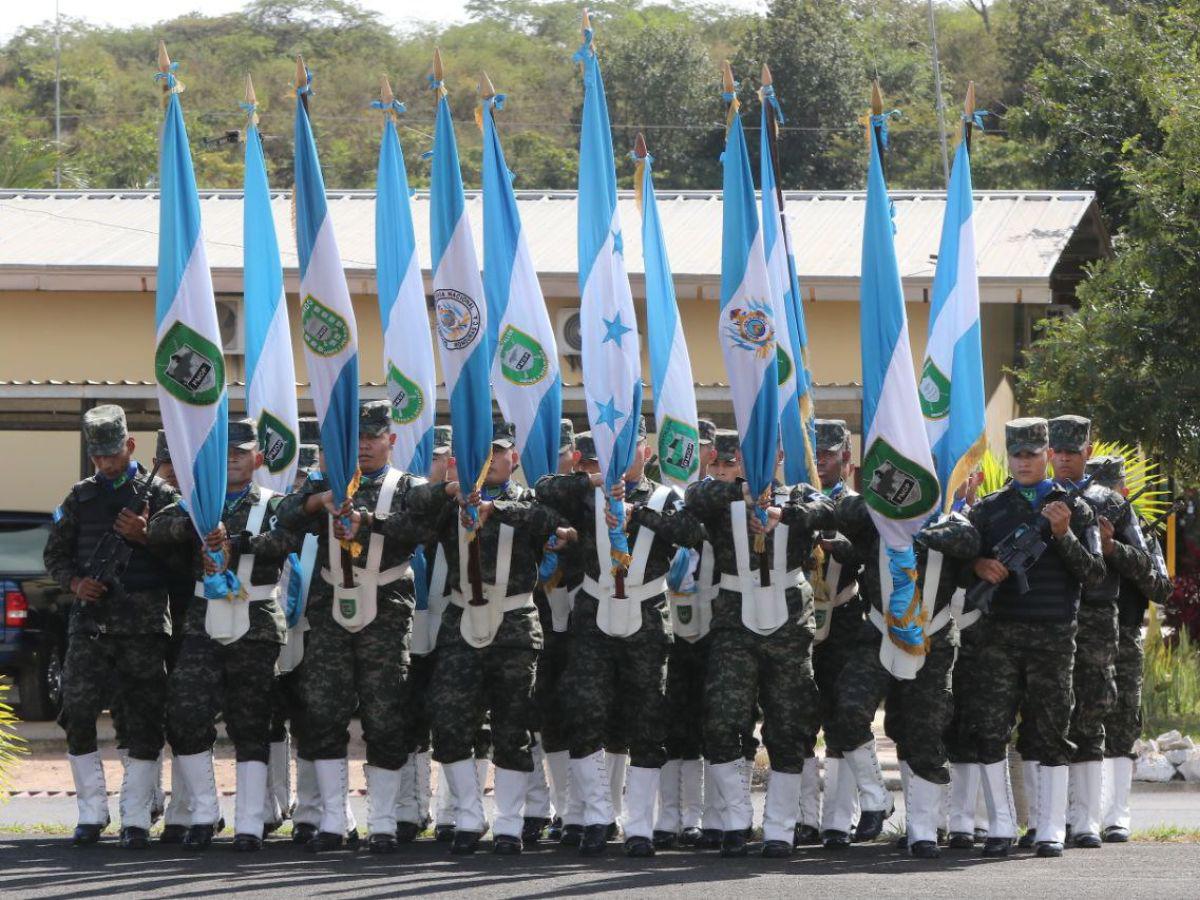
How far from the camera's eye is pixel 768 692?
9438mm

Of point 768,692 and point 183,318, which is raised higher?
point 183,318

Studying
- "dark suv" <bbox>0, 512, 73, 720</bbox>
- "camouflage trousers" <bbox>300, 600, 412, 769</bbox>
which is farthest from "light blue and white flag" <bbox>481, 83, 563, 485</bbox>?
"dark suv" <bbox>0, 512, 73, 720</bbox>

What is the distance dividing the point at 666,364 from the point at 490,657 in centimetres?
219

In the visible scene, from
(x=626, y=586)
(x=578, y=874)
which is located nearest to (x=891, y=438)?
(x=626, y=586)

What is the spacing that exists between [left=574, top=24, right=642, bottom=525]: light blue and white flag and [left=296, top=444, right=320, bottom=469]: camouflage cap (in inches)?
70.8

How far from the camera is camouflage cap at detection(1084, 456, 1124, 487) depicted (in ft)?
33.2

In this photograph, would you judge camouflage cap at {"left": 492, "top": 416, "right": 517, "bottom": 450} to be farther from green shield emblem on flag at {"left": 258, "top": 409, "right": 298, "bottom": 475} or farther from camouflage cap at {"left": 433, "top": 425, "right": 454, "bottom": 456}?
green shield emblem on flag at {"left": 258, "top": 409, "right": 298, "bottom": 475}

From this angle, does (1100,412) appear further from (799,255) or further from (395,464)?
(395,464)

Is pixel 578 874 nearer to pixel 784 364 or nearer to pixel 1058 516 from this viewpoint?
pixel 1058 516

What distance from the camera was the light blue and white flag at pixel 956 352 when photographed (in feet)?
34.6

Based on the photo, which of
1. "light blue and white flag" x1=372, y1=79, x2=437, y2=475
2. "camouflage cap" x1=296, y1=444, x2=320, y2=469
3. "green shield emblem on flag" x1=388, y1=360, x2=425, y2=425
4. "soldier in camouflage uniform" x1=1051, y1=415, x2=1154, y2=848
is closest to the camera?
"soldier in camouflage uniform" x1=1051, y1=415, x2=1154, y2=848

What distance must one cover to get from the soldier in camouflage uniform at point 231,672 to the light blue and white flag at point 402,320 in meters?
1.82

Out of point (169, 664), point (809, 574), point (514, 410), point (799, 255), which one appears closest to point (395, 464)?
point (514, 410)

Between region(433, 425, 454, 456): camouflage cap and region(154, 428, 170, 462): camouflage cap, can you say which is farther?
region(433, 425, 454, 456): camouflage cap
